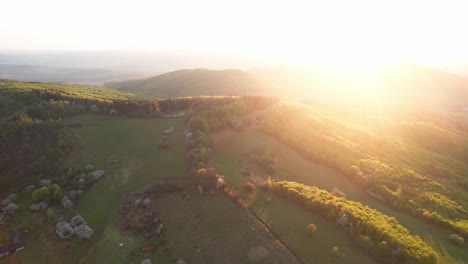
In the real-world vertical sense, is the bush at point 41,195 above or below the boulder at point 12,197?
above

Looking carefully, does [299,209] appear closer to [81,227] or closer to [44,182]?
[81,227]

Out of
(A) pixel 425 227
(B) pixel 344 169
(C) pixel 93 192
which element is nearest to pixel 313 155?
(B) pixel 344 169

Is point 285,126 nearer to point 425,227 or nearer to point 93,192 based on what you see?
point 425,227

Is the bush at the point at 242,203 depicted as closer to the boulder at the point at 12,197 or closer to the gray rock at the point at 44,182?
the gray rock at the point at 44,182

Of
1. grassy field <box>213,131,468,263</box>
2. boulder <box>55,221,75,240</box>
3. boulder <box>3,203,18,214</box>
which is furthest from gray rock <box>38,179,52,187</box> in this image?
grassy field <box>213,131,468,263</box>

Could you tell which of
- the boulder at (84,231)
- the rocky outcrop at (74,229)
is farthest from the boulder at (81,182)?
the boulder at (84,231)
